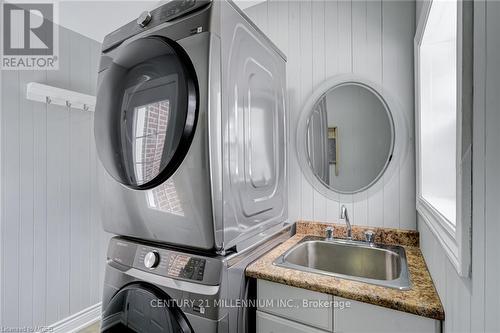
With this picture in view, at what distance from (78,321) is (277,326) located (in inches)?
80.8

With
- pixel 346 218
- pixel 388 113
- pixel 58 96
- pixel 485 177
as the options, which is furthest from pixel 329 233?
pixel 58 96

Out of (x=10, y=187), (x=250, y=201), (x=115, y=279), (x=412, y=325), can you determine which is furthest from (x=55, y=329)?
(x=412, y=325)

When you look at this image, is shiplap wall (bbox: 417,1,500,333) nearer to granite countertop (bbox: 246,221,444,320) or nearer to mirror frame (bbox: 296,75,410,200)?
granite countertop (bbox: 246,221,444,320)

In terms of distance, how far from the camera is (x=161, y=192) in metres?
1.10

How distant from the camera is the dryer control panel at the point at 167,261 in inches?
39.9

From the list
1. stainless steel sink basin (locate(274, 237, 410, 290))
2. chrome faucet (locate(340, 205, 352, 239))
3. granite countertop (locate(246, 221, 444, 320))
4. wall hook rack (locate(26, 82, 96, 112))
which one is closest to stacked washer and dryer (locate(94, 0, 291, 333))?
granite countertop (locate(246, 221, 444, 320))

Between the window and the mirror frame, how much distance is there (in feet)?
0.50

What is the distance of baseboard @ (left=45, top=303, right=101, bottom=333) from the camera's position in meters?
2.08

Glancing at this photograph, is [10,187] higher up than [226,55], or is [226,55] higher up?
[226,55]

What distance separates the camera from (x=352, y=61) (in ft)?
5.69

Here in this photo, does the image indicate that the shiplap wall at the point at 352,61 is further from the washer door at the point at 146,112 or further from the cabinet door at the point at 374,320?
the washer door at the point at 146,112

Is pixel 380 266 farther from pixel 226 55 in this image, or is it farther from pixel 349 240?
pixel 226 55

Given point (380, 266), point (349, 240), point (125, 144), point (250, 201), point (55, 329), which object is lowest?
point (55, 329)

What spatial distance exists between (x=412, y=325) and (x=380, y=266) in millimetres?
612
